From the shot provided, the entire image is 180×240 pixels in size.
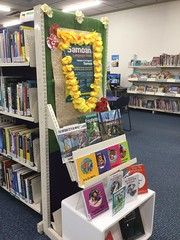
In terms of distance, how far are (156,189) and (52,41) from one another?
1930 millimetres

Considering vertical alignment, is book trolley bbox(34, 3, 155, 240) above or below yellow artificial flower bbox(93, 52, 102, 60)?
below

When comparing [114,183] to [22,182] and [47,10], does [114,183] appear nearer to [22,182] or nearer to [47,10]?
[22,182]

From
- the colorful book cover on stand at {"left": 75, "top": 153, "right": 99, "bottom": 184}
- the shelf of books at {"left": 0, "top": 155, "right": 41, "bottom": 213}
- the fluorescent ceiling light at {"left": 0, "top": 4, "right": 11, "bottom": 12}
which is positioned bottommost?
the shelf of books at {"left": 0, "top": 155, "right": 41, "bottom": 213}

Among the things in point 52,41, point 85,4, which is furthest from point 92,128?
point 85,4

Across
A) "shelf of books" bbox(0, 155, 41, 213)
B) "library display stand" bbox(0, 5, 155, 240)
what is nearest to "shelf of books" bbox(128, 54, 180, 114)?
"library display stand" bbox(0, 5, 155, 240)

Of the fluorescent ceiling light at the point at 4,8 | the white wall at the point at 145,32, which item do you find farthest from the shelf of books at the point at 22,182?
the fluorescent ceiling light at the point at 4,8

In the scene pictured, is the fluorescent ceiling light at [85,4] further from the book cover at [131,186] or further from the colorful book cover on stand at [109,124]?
the book cover at [131,186]

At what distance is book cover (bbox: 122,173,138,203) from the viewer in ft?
5.16

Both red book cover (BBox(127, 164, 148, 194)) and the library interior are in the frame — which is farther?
red book cover (BBox(127, 164, 148, 194))

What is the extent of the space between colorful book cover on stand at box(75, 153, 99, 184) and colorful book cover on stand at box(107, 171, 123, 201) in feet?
0.34

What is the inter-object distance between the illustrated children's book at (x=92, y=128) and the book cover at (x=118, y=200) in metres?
0.35

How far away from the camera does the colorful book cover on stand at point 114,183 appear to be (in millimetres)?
1511

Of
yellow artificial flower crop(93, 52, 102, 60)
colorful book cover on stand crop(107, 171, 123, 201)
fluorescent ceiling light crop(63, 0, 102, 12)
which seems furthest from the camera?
fluorescent ceiling light crop(63, 0, 102, 12)

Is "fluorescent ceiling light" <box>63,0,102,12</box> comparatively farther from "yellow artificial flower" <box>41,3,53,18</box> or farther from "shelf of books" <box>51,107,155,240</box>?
"shelf of books" <box>51,107,155,240</box>
